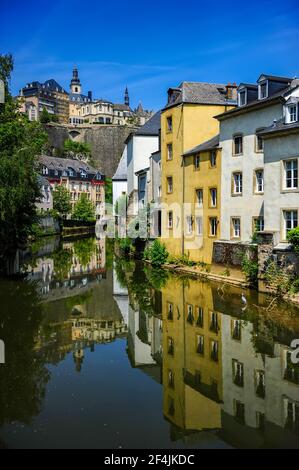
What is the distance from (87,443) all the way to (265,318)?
1063cm

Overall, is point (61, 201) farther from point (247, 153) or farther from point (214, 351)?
point (214, 351)

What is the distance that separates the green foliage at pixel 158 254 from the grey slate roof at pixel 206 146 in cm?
667

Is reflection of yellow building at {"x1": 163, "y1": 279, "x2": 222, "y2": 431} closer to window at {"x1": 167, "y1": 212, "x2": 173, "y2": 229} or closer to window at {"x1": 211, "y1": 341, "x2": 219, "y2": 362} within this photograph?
window at {"x1": 211, "y1": 341, "x2": 219, "y2": 362}

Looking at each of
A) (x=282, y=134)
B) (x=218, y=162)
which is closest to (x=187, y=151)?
(x=218, y=162)

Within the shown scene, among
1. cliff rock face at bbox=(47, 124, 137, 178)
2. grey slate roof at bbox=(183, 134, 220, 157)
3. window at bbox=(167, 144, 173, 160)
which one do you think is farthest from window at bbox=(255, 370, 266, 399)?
Result: cliff rock face at bbox=(47, 124, 137, 178)

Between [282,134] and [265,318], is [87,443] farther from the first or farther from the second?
[282,134]

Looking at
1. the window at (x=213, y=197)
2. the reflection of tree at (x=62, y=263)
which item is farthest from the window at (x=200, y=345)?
the reflection of tree at (x=62, y=263)

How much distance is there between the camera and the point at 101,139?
12662cm

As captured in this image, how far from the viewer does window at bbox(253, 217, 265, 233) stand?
25.8 metres

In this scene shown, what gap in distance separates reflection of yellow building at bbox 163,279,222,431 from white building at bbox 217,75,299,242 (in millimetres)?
6448

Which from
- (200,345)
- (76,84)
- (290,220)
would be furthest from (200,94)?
(76,84)

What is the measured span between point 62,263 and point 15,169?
475 inches

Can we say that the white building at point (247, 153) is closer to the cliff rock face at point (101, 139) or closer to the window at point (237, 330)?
the window at point (237, 330)

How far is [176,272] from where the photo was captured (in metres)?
30.9
